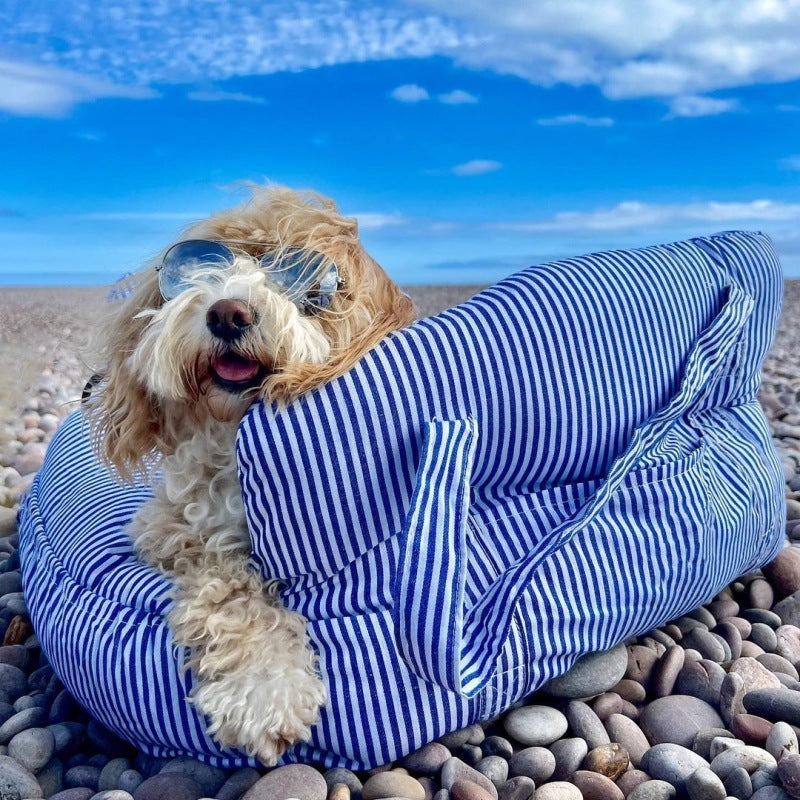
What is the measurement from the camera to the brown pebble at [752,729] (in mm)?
2514

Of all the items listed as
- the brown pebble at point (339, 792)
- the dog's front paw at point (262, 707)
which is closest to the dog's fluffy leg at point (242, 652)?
the dog's front paw at point (262, 707)

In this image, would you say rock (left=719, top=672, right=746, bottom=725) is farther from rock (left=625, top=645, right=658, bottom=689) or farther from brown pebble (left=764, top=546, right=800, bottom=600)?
brown pebble (left=764, top=546, right=800, bottom=600)

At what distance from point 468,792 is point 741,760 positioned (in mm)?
696

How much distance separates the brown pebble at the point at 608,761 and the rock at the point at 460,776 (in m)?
0.29

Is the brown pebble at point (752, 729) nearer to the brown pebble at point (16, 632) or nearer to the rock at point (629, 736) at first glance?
the rock at point (629, 736)

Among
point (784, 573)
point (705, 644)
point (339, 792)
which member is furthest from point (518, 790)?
point (784, 573)

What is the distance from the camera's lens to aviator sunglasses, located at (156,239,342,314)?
2373 millimetres

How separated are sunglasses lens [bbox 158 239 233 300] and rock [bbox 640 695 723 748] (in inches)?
68.8

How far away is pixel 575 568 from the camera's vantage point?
2.65 m

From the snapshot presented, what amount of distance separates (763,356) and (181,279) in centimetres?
213

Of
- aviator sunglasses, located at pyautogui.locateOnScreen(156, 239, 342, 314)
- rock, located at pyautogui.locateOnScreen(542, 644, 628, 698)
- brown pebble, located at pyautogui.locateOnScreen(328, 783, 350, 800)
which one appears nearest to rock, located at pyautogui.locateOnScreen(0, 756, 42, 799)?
brown pebble, located at pyautogui.locateOnScreen(328, 783, 350, 800)

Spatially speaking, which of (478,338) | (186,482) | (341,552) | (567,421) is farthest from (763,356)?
(186,482)

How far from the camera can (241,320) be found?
223cm

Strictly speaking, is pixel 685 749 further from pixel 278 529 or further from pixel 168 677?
pixel 168 677
